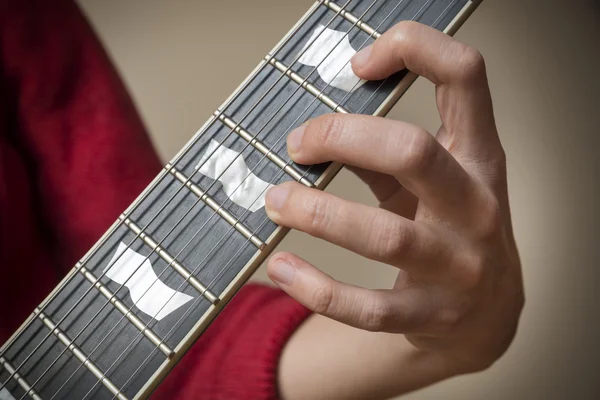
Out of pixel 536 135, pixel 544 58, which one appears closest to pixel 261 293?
pixel 536 135

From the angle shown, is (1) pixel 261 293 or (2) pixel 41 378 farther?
(1) pixel 261 293

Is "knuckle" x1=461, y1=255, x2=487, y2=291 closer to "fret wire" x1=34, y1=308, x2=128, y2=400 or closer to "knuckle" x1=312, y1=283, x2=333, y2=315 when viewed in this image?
"knuckle" x1=312, y1=283, x2=333, y2=315

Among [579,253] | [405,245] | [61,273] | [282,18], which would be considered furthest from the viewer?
[282,18]

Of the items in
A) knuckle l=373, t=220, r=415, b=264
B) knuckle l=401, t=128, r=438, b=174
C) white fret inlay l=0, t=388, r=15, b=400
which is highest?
knuckle l=401, t=128, r=438, b=174

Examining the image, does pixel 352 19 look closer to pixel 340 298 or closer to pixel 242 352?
pixel 340 298

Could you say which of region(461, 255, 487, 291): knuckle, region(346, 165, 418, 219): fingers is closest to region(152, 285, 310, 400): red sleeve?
region(346, 165, 418, 219): fingers

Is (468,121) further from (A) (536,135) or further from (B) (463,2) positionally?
(A) (536,135)
